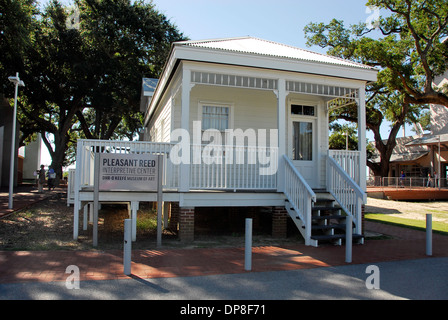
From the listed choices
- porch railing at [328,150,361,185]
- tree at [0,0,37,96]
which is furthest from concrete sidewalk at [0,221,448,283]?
tree at [0,0,37,96]

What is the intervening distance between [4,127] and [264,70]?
939 inches

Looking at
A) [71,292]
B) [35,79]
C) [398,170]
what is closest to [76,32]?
[35,79]

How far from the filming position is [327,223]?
8492mm

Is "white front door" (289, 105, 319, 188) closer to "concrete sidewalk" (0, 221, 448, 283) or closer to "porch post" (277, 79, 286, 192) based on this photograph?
"porch post" (277, 79, 286, 192)

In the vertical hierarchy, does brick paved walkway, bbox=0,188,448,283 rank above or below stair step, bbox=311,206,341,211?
below

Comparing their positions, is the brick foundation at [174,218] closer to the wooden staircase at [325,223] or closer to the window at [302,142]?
the wooden staircase at [325,223]

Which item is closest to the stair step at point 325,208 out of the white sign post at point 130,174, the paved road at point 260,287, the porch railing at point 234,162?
the porch railing at point 234,162

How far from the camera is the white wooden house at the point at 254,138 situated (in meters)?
8.17

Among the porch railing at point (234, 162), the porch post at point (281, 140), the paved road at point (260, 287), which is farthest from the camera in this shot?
the porch post at point (281, 140)

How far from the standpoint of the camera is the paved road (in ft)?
15.2

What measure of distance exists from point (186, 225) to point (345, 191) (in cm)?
407

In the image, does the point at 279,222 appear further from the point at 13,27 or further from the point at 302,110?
the point at 13,27

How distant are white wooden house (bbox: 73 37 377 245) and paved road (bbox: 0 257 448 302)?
233 centimetres

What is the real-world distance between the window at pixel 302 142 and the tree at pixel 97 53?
1545 cm
